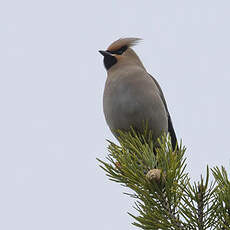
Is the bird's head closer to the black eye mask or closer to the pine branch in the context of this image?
the black eye mask

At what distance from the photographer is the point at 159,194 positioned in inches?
70.2

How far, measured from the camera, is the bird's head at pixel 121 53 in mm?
4105

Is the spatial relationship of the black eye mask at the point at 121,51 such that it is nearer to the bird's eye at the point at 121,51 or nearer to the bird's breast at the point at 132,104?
the bird's eye at the point at 121,51

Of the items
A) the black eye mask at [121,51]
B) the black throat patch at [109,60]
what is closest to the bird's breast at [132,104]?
the black throat patch at [109,60]

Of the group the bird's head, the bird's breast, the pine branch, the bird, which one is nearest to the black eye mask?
the bird's head

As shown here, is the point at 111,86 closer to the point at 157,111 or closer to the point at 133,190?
the point at 157,111

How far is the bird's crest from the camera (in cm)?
421

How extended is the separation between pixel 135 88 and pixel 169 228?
1.92 metres

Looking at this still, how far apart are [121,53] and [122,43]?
0.42 feet

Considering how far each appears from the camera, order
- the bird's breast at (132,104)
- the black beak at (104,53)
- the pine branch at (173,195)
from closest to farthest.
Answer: the pine branch at (173,195), the bird's breast at (132,104), the black beak at (104,53)

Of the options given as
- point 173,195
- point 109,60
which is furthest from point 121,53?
point 173,195

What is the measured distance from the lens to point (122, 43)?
4.29 meters

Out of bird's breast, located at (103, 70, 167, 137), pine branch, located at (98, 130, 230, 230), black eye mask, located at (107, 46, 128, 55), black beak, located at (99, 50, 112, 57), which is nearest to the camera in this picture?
pine branch, located at (98, 130, 230, 230)

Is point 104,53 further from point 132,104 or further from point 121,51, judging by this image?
point 132,104
